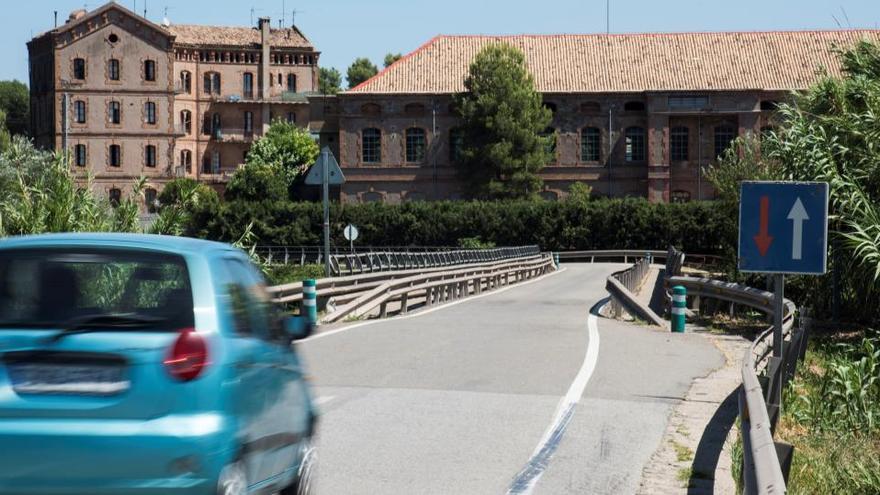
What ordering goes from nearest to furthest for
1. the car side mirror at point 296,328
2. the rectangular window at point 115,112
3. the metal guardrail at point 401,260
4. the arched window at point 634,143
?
the car side mirror at point 296,328, the metal guardrail at point 401,260, the arched window at point 634,143, the rectangular window at point 115,112

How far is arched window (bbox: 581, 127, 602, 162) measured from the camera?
93.6 meters

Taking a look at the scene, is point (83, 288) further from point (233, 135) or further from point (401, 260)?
point (233, 135)

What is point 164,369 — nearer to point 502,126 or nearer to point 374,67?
Result: point 502,126

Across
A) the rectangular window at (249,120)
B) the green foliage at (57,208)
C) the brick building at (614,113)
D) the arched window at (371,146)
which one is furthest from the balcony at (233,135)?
the green foliage at (57,208)

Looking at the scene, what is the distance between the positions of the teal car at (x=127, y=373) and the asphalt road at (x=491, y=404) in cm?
207

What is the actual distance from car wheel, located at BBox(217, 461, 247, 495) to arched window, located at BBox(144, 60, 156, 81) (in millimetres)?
110091

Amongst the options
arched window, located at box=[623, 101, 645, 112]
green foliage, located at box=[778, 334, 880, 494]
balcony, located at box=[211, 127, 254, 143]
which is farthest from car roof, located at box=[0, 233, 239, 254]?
balcony, located at box=[211, 127, 254, 143]

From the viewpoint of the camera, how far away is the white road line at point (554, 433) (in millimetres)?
8555

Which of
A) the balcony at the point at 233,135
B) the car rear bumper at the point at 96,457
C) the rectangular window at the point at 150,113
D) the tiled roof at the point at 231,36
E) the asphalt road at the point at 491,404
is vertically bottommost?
the asphalt road at the point at 491,404

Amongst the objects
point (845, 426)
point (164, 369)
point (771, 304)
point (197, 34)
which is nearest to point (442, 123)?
point (197, 34)

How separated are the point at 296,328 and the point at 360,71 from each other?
167 meters

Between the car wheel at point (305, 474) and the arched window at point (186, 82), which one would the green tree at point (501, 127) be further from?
the car wheel at point (305, 474)

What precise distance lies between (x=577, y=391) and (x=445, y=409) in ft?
6.51

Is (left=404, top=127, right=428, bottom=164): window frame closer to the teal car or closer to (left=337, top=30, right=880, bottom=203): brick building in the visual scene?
(left=337, top=30, right=880, bottom=203): brick building
